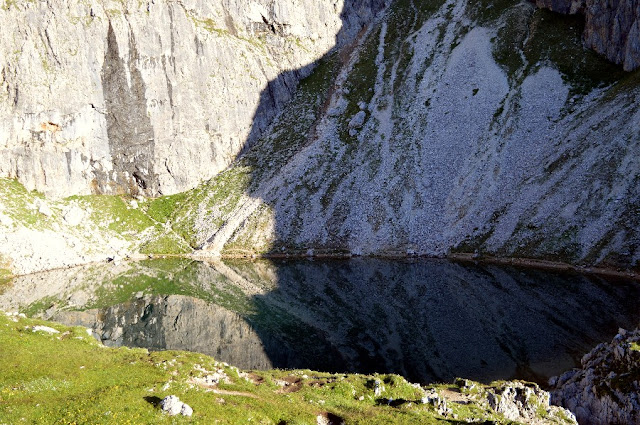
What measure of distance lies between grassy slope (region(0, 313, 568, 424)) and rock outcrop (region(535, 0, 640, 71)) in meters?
90.0

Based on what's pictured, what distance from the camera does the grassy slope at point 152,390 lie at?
20.1 m

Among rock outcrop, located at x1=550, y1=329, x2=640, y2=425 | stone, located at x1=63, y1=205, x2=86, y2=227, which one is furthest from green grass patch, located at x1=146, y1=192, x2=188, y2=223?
rock outcrop, located at x1=550, y1=329, x2=640, y2=425

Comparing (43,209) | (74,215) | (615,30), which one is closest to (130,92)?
(74,215)

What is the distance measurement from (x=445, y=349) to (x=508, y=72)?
78664 mm

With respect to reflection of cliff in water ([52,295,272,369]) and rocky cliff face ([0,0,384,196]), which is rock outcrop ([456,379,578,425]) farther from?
rocky cliff face ([0,0,384,196])

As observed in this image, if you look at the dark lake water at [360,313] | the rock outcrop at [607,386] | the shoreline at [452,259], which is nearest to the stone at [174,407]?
the dark lake water at [360,313]

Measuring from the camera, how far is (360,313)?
183 ft

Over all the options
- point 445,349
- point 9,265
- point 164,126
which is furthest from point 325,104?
point 445,349

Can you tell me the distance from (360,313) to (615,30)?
84.8m

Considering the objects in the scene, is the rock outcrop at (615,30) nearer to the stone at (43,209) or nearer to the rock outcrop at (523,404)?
the rock outcrop at (523,404)

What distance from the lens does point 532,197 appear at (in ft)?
260

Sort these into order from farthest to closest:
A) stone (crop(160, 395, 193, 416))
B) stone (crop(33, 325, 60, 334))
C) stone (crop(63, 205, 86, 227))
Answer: stone (crop(63, 205, 86, 227)) < stone (crop(33, 325, 60, 334)) < stone (crop(160, 395, 193, 416))

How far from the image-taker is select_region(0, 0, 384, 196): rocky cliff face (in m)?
103

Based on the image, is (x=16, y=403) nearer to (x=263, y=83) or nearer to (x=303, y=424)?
(x=303, y=424)
